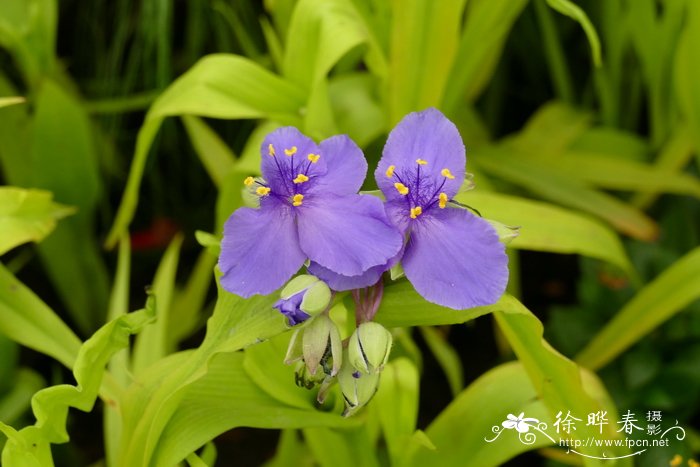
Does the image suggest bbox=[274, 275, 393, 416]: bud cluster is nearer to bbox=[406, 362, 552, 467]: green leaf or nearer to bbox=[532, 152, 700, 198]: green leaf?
bbox=[406, 362, 552, 467]: green leaf

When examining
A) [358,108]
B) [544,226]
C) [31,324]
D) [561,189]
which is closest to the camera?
[31,324]

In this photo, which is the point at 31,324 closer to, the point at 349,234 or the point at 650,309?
the point at 349,234

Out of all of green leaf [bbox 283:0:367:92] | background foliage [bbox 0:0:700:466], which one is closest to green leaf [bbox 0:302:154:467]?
background foliage [bbox 0:0:700:466]

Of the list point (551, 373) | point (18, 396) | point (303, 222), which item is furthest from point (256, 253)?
point (18, 396)

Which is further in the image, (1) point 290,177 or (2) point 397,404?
(2) point 397,404

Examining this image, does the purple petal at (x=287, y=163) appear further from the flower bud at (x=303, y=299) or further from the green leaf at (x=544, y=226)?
the green leaf at (x=544, y=226)

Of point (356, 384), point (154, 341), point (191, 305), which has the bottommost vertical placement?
point (191, 305)

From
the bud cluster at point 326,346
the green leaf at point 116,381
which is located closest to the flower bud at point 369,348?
the bud cluster at point 326,346
